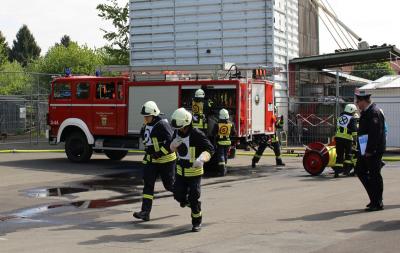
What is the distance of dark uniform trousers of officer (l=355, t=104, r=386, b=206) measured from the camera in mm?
8828

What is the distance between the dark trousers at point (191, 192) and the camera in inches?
310

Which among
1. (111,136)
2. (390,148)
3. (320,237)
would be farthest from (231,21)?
(320,237)

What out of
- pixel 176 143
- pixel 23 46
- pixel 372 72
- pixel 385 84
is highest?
pixel 23 46

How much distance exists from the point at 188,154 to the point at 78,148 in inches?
397

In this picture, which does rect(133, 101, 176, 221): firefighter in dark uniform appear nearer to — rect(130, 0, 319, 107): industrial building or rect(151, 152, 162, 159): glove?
rect(151, 152, 162, 159): glove

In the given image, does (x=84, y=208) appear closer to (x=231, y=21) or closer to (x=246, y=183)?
(x=246, y=183)

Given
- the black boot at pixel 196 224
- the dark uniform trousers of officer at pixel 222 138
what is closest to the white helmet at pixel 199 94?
the dark uniform trousers of officer at pixel 222 138

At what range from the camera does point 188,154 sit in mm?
8078

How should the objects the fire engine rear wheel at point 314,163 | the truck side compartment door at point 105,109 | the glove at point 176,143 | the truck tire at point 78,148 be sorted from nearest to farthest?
the glove at point 176,143
the fire engine rear wheel at point 314,163
the truck side compartment door at point 105,109
the truck tire at point 78,148

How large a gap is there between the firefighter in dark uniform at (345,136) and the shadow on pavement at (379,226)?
554cm

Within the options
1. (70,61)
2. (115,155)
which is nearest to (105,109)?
(115,155)

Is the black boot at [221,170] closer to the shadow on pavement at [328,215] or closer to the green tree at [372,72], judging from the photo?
the shadow on pavement at [328,215]

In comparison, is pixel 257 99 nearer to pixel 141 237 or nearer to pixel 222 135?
pixel 222 135

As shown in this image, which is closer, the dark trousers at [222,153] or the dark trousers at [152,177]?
the dark trousers at [152,177]
